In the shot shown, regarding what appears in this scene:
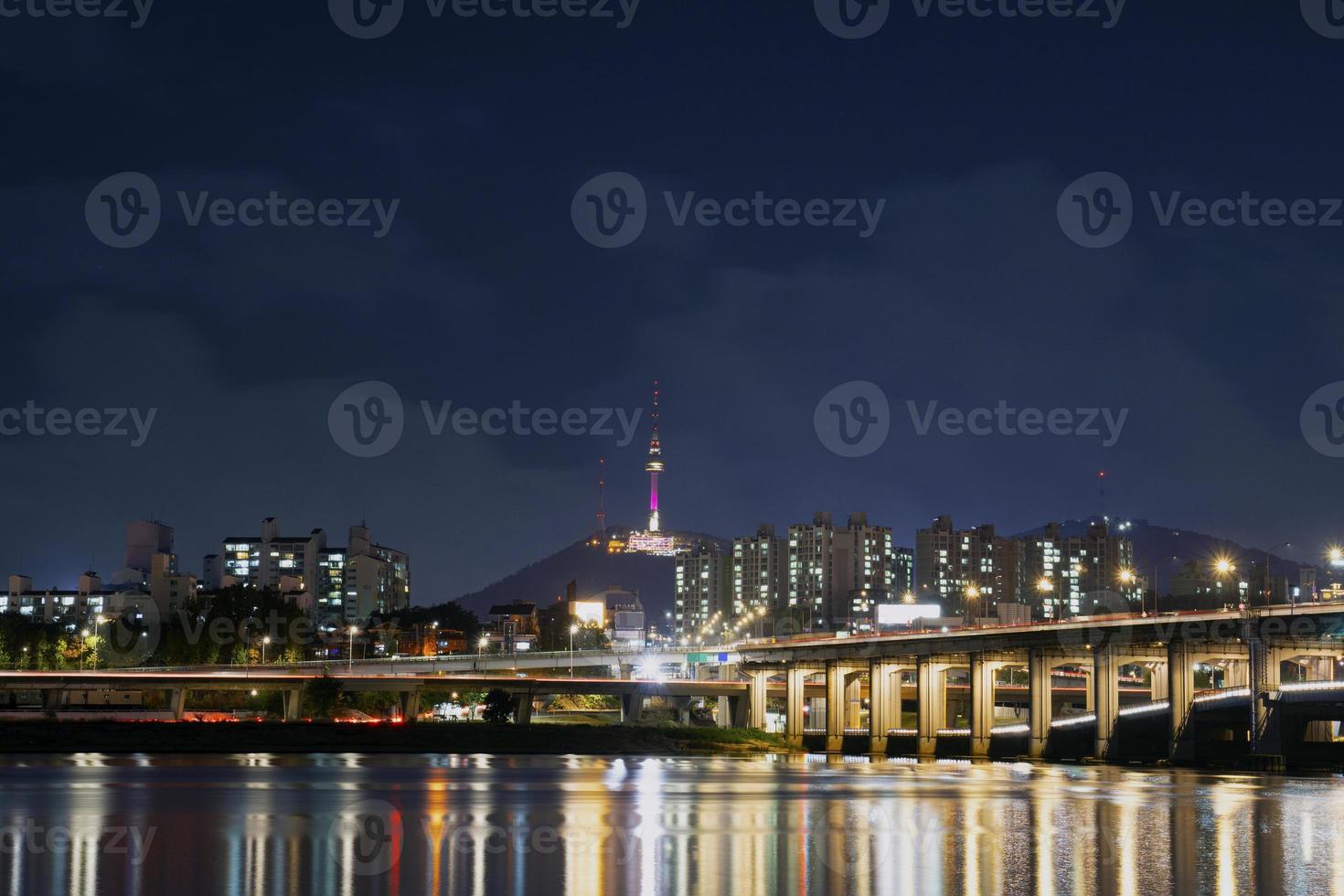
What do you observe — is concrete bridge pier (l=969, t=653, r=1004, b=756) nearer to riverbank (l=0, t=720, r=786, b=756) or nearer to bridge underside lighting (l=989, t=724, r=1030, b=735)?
bridge underside lighting (l=989, t=724, r=1030, b=735)

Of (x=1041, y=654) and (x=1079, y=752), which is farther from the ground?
(x=1041, y=654)

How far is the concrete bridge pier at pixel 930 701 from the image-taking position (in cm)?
14462

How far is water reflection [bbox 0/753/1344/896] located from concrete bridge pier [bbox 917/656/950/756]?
66833mm

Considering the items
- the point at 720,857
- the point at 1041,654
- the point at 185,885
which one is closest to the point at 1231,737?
the point at 1041,654

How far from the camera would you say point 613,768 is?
9112 centimetres

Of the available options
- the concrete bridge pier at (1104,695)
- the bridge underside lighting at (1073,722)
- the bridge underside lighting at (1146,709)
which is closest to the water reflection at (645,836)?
the bridge underside lighting at (1146,709)

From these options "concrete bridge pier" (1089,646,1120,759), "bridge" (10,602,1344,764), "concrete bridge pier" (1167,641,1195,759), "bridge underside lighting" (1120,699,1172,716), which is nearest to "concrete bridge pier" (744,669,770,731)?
"bridge" (10,602,1344,764)

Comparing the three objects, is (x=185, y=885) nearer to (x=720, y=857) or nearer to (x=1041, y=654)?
(x=720, y=857)

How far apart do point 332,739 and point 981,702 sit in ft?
205

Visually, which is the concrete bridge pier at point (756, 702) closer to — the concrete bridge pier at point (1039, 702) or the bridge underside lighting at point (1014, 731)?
the bridge underside lighting at point (1014, 731)

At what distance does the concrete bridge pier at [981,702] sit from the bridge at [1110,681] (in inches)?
5.7

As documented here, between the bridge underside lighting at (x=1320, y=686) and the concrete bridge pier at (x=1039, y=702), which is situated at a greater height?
the bridge underside lighting at (x=1320, y=686)

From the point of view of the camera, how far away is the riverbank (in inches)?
4252

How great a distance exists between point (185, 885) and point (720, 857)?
13.7m
